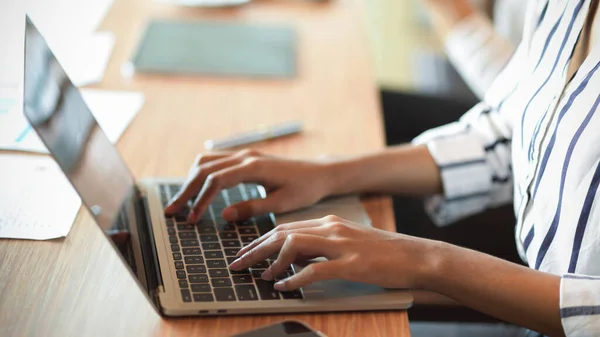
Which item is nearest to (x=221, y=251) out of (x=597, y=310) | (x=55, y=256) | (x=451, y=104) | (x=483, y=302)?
(x=55, y=256)

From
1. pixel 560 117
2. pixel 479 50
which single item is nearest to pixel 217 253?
pixel 560 117

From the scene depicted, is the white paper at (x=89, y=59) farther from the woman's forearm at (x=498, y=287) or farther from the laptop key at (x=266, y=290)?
the woman's forearm at (x=498, y=287)

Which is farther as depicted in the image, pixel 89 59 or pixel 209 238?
pixel 89 59

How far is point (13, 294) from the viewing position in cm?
73

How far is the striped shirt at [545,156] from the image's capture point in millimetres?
780

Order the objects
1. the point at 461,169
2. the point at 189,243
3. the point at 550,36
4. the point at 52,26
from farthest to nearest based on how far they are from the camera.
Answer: the point at 52,26
the point at 461,169
the point at 550,36
the point at 189,243

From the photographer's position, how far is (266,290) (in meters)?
0.73

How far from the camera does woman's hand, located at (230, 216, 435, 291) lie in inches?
28.0

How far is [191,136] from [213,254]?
34cm

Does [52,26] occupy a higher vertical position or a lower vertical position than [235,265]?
higher

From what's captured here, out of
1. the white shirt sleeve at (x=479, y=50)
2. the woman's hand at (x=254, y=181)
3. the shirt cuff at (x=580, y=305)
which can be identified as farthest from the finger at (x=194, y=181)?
the white shirt sleeve at (x=479, y=50)

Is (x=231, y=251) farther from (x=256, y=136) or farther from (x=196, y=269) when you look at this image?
(x=256, y=136)

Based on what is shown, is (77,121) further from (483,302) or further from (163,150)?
(483,302)

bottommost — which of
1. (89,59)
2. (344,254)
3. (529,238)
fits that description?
(529,238)
